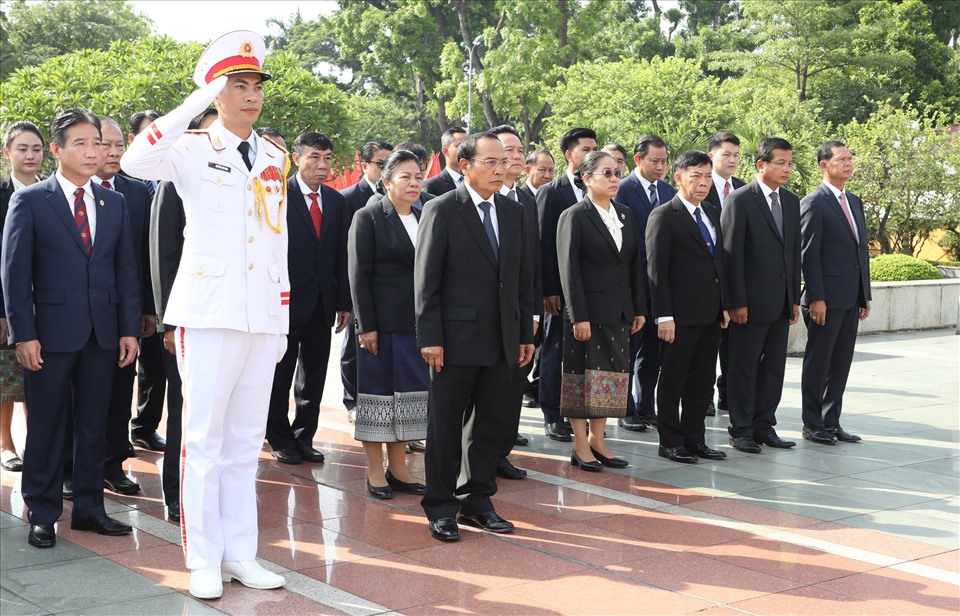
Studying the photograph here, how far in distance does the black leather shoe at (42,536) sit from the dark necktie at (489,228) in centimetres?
235

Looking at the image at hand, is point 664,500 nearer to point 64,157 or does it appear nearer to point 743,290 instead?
point 743,290

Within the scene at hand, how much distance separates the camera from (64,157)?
16.3 ft

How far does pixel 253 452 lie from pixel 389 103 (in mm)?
44007

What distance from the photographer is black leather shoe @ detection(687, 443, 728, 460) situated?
22.8 ft

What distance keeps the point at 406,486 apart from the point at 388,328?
862 millimetres

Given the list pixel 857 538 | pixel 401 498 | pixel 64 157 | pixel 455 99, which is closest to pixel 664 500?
pixel 857 538

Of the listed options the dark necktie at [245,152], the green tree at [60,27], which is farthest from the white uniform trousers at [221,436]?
the green tree at [60,27]

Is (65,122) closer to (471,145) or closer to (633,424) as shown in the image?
(471,145)

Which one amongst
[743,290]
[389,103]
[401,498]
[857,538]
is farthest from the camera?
[389,103]

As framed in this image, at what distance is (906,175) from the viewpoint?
2027 centimetres

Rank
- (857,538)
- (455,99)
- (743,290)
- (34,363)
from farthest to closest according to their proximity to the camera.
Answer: (455,99), (743,290), (857,538), (34,363)

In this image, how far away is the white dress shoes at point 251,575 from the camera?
4.32m

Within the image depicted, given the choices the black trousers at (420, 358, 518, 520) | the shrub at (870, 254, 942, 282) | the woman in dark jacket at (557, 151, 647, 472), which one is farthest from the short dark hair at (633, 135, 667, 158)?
the shrub at (870, 254, 942, 282)

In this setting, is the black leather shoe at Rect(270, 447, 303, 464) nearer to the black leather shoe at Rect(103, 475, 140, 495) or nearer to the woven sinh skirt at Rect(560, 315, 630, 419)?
the black leather shoe at Rect(103, 475, 140, 495)
